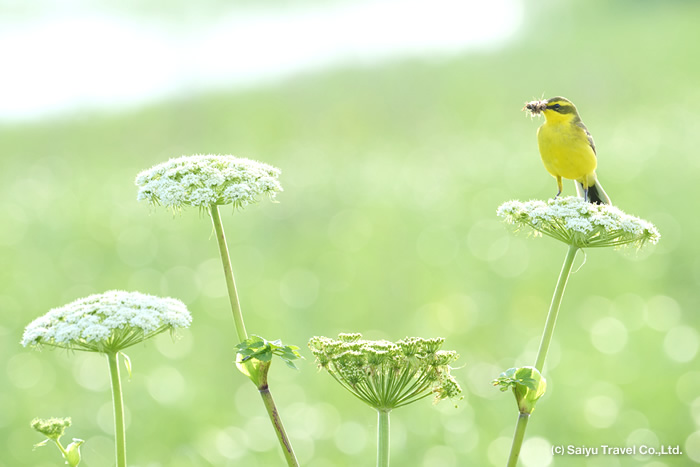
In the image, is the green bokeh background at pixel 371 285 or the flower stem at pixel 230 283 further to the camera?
the green bokeh background at pixel 371 285

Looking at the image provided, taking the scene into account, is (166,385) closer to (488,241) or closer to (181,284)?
(181,284)

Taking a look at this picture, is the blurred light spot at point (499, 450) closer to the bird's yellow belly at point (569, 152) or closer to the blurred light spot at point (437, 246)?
the bird's yellow belly at point (569, 152)

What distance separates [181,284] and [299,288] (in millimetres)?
1501

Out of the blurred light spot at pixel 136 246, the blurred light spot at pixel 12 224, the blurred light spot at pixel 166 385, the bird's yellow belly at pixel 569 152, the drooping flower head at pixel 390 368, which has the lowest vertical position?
the drooping flower head at pixel 390 368

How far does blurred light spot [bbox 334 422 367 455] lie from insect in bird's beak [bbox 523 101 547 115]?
310 centimetres

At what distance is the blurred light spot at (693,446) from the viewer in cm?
544

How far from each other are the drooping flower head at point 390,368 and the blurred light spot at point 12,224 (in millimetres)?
9176

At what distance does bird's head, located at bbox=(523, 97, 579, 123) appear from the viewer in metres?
3.63

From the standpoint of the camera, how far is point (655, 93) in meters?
15.6

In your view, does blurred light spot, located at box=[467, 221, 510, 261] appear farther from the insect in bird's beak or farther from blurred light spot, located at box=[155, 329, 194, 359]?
the insect in bird's beak

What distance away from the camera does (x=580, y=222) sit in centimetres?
241

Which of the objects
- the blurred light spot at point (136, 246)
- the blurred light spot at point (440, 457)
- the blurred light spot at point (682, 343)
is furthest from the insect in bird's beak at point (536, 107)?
the blurred light spot at point (136, 246)

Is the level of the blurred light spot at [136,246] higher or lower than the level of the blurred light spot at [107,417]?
higher

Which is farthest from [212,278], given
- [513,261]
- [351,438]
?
[513,261]
